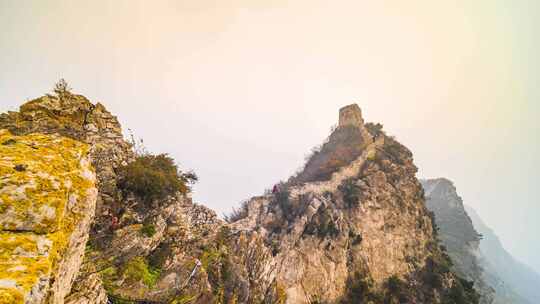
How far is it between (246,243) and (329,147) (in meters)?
23.9

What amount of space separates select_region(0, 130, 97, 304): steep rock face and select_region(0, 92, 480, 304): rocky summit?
2 centimetres

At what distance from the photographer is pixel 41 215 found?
406cm

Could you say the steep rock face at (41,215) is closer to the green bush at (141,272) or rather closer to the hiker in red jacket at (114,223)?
the hiker in red jacket at (114,223)

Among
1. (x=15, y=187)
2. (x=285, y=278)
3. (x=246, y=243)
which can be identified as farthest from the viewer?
(x=285, y=278)

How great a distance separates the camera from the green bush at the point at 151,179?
8.87m

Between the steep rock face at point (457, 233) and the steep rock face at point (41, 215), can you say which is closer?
the steep rock face at point (41, 215)

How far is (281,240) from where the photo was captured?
17297 millimetres

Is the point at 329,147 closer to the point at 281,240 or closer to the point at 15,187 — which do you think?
the point at 281,240

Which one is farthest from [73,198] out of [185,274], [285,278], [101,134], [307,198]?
[307,198]

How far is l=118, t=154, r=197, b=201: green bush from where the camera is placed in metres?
8.87

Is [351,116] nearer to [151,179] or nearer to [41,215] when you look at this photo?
[151,179]

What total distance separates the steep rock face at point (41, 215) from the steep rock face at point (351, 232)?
A: 11.0m

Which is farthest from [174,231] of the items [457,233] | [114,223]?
[457,233]

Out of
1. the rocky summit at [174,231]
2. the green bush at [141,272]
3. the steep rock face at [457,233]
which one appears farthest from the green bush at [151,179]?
the steep rock face at [457,233]
